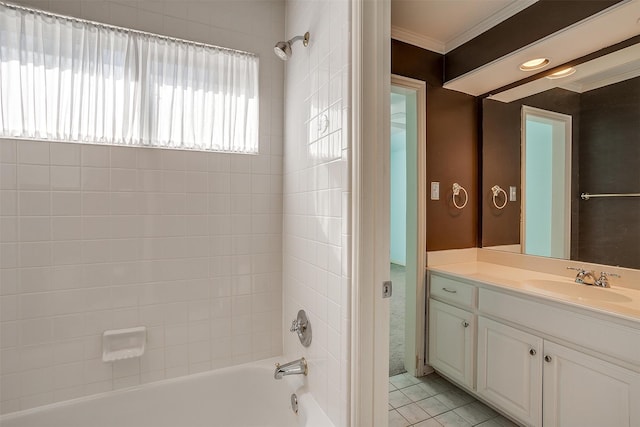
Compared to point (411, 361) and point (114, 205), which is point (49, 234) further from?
point (411, 361)

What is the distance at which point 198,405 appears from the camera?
1.58 m

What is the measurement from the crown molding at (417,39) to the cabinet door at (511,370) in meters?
1.99

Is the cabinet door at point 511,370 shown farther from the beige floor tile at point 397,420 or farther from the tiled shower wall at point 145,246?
the tiled shower wall at point 145,246

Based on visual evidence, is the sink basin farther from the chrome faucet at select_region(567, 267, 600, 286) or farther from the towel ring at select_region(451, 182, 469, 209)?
the towel ring at select_region(451, 182, 469, 209)

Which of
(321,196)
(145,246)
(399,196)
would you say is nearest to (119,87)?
(145,246)

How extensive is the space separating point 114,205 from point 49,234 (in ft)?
0.93

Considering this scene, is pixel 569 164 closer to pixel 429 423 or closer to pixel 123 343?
pixel 429 423

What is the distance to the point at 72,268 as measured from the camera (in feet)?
4.60

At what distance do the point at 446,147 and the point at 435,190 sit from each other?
364 mm

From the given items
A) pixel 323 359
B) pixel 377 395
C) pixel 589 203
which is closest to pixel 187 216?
pixel 323 359

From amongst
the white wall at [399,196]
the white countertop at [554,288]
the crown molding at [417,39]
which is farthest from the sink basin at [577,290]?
the white wall at [399,196]

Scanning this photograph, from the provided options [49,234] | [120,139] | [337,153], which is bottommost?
[49,234]

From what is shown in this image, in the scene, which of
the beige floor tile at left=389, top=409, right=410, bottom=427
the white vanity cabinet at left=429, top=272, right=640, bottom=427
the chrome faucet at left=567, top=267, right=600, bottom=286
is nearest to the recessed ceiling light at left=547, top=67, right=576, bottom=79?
the chrome faucet at left=567, top=267, right=600, bottom=286

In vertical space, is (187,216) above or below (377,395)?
above
